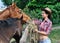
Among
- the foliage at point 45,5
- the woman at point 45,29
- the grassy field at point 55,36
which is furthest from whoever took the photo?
the foliage at point 45,5

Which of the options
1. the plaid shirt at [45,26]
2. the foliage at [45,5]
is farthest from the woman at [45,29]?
the foliage at [45,5]

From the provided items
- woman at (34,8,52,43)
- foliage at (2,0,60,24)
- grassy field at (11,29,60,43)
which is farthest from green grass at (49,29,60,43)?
woman at (34,8,52,43)

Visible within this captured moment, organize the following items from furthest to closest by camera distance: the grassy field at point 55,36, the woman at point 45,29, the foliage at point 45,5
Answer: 1. the foliage at point 45,5
2. the grassy field at point 55,36
3. the woman at point 45,29

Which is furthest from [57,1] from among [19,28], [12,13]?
[19,28]

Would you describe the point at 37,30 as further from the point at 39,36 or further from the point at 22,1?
the point at 22,1

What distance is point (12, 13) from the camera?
→ 29.2ft

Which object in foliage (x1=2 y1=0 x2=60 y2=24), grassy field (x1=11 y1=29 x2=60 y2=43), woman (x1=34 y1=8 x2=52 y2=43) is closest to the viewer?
woman (x1=34 y1=8 x2=52 y2=43)

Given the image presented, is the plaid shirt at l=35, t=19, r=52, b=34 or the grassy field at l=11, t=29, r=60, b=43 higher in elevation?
the plaid shirt at l=35, t=19, r=52, b=34

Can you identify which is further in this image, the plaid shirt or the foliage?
the foliage

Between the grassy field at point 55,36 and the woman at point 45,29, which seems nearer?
the woman at point 45,29

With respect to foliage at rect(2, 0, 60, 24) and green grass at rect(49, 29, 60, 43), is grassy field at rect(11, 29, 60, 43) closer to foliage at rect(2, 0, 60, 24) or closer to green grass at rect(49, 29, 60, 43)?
green grass at rect(49, 29, 60, 43)

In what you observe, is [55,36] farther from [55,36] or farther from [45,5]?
[45,5]

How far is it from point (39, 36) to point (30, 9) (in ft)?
32.7

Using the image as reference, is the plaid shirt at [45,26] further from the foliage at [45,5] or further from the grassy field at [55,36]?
the foliage at [45,5]
